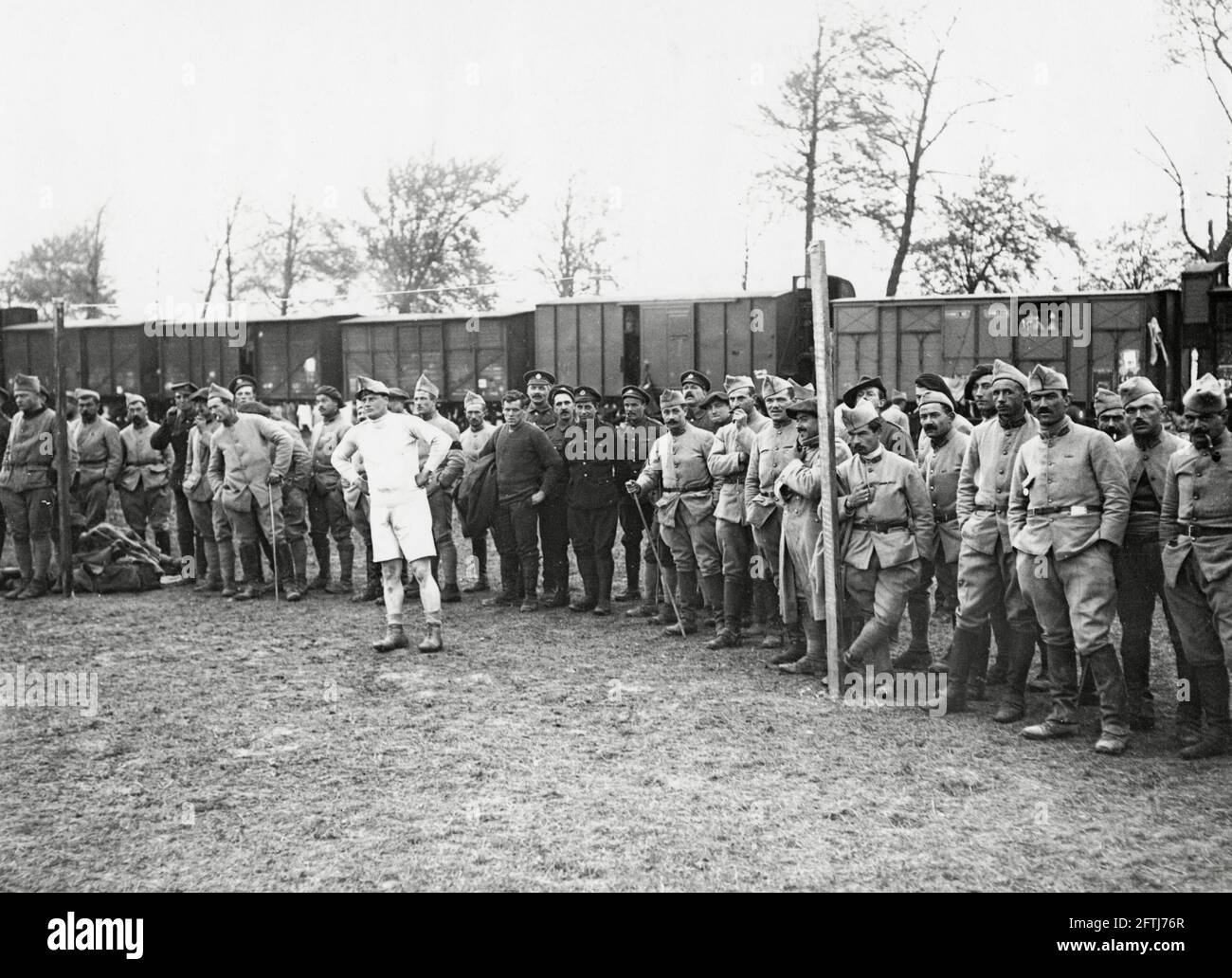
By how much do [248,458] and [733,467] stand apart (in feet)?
16.5

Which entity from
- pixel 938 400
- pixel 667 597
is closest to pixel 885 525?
pixel 938 400

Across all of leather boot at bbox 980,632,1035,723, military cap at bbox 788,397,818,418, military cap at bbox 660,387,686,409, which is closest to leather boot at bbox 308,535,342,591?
military cap at bbox 660,387,686,409

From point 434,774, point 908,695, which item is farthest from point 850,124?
point 434,774

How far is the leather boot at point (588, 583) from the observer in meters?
10.8

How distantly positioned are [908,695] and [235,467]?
23.0 feet

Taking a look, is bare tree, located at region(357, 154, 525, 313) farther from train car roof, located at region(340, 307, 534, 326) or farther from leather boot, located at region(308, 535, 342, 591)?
leather boot, located at region(308, 535, 342, 591)

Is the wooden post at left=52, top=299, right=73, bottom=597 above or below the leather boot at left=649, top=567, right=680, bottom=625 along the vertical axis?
above

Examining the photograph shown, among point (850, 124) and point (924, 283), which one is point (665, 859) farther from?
point (924, 283)

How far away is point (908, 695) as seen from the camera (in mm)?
7281

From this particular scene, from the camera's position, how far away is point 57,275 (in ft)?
144

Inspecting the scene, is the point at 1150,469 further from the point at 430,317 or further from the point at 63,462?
the point at 430,317

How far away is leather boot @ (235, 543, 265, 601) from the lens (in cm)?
1159

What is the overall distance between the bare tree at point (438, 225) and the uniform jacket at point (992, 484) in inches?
1158

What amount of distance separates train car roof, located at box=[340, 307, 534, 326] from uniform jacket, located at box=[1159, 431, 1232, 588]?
20615 millimetres
